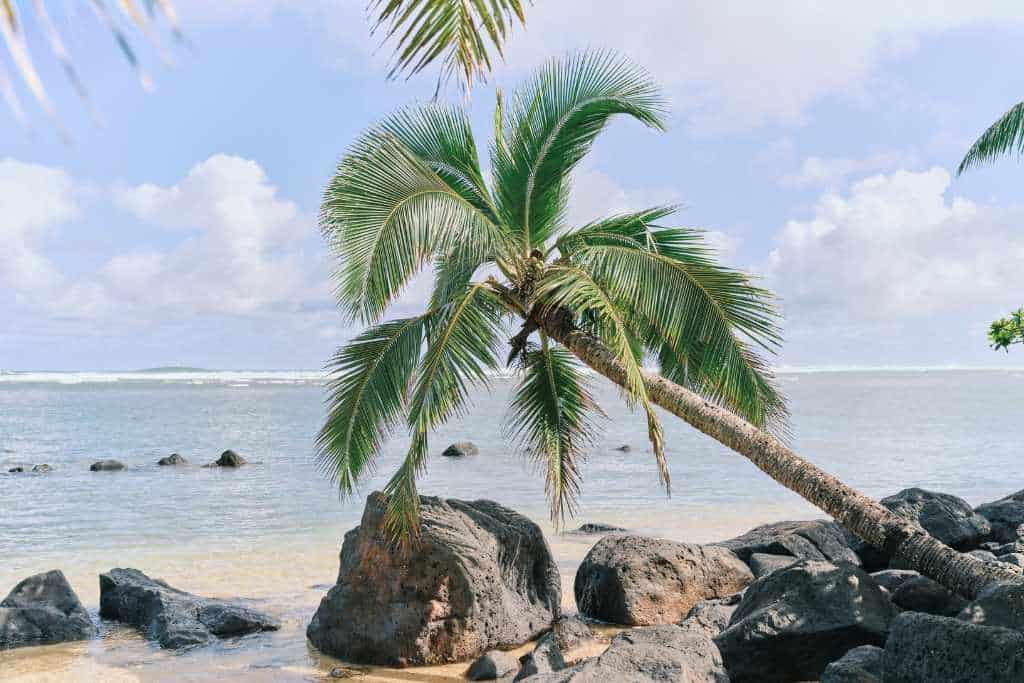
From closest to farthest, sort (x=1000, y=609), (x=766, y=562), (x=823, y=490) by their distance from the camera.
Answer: (x=1000, y=609) → (x=823, y=490) → (x=766, y=562)

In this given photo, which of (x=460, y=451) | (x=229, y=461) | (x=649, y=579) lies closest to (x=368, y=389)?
(x=649, y=579)

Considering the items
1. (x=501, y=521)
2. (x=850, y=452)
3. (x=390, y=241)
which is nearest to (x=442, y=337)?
(x=390, y=241)

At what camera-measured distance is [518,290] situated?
9.27m

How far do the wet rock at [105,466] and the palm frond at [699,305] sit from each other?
2060 cm

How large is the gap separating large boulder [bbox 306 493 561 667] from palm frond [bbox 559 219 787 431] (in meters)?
2.66

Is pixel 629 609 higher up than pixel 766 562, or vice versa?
pixel 766 562

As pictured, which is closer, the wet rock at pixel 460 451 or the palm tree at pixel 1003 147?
the palm tree at pixel 1003 147

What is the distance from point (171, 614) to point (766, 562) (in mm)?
6698

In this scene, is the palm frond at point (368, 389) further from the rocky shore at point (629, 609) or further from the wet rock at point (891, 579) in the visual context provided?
the wet rock at point (891, 579)

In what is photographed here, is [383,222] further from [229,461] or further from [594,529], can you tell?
[229,461]

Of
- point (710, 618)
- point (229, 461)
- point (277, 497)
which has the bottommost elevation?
point (710, 618)

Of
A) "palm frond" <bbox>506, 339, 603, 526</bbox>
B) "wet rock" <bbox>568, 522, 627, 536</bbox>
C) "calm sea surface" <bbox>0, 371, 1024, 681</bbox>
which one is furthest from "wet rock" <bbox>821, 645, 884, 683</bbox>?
"wet rock" <bbox>568, 522, 627, 536</bbox>

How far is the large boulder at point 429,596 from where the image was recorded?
27.9 feet

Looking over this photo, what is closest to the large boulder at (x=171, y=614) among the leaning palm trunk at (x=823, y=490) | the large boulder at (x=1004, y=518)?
the leaning palm trunk at (x=823, y=490)
